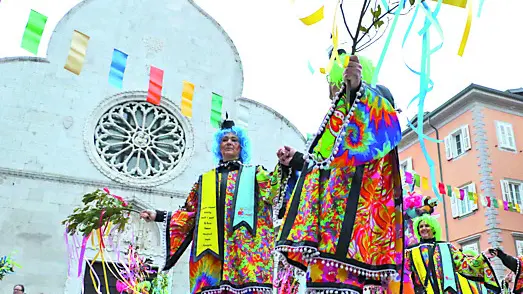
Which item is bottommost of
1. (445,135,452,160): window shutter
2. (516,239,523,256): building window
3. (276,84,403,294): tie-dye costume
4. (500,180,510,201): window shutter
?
(276,84,403,294): tie-dye costume

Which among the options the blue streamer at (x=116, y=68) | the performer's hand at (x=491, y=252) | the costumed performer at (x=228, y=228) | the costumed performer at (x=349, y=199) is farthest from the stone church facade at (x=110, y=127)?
the costumed performer at (x=349, y=199)

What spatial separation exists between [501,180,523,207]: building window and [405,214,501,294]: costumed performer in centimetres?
1514

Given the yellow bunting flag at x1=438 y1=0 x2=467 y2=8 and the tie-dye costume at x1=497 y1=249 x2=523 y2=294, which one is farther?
the tie-dye costume at x1=497 y1=249 x2=523 y2=294

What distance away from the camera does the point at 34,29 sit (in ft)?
28.6

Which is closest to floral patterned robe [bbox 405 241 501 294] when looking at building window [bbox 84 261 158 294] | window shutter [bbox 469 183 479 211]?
building window [bbox 84 261 158 294]

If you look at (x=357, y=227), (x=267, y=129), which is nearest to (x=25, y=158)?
(x=267, y=129)

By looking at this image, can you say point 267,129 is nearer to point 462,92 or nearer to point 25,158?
point 25,158

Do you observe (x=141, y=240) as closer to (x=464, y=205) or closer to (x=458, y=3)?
(x=458, y=3)

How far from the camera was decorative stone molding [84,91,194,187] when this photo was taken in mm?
12961

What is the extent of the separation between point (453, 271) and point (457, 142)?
1691 centimetres

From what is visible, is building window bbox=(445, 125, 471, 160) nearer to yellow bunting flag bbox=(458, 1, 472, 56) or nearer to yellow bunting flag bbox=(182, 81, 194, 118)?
yellow bunting flag bbox=(182, 81, 194, 118)

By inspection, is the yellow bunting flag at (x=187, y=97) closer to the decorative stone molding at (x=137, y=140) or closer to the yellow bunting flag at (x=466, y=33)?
the decorative stone molding at (x=137, y=140)

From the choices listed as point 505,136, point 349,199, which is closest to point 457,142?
point 505,136

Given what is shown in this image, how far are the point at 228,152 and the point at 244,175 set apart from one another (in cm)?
36
